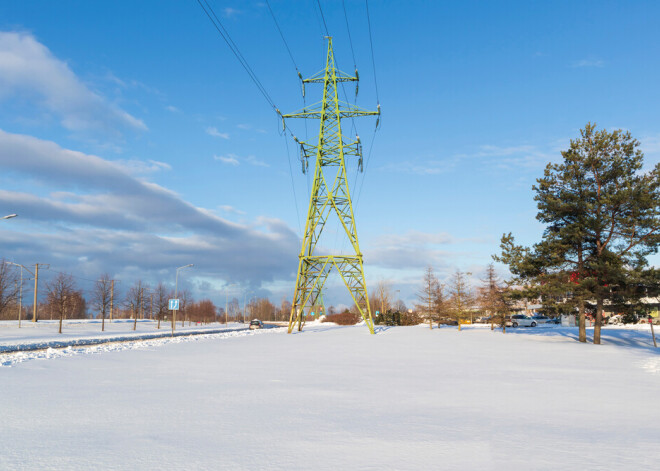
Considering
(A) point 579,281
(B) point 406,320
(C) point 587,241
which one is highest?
(C) point 587,241

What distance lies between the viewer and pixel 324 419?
832cm

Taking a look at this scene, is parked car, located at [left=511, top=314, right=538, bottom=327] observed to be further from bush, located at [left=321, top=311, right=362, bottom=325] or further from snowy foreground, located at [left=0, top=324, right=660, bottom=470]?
snowy foreground, located at [left=0, top=324, right=660, bottom=470]

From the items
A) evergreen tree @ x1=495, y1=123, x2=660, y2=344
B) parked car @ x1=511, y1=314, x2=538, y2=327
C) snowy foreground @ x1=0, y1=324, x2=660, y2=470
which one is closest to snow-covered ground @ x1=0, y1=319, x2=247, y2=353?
snowy foreground @ x1=0, y1=324, x2=660, y2=470

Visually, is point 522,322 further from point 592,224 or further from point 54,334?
point 54,334

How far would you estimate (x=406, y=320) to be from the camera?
233ft

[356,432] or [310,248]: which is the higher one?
[310,248]

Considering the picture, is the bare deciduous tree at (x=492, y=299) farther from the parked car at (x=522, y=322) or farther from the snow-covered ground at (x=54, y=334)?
the snow-covered ground at (x=54, y=334)

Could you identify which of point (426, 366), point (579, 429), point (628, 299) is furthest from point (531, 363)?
point (628, 299)

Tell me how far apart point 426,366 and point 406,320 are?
5424cm

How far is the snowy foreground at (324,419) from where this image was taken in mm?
6047

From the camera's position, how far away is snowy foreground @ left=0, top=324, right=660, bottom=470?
19.8 feet

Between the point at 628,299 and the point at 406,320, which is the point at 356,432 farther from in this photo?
the point at 406,320

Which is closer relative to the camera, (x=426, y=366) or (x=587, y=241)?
(x=426, y=366)

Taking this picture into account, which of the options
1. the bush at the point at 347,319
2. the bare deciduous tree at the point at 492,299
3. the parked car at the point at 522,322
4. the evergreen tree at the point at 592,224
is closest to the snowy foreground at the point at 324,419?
the evergreen tree at the point at 592,224
